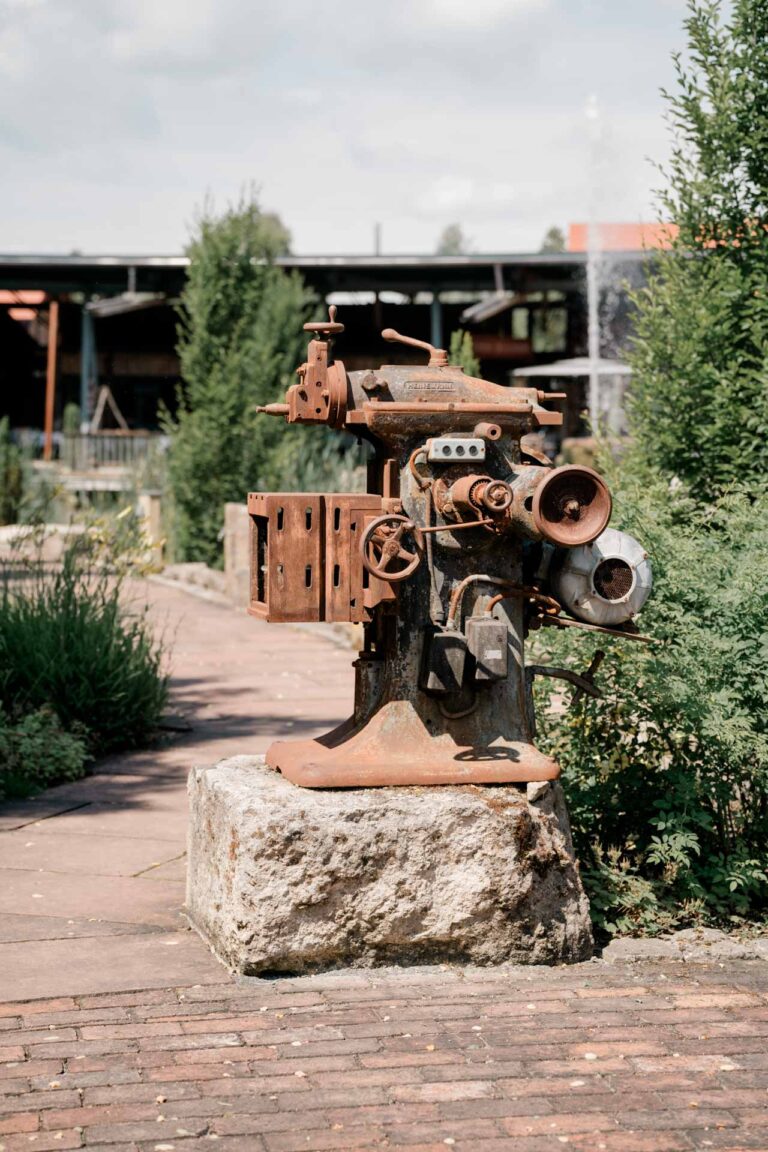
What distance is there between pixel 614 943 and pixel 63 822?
2.80m

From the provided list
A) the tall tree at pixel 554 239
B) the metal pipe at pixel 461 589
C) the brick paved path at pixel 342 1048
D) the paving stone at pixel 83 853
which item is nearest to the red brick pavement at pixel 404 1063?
the brick paved path at pixel 342 1048

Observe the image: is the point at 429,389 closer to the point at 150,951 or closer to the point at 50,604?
the point at 150,951

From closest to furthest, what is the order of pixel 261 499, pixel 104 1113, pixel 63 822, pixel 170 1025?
pixel 104 1113
pixel 170 1025
pixel 261 499
pixel 63 822

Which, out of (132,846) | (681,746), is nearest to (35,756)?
(132,846)

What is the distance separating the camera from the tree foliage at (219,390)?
60.5 ft

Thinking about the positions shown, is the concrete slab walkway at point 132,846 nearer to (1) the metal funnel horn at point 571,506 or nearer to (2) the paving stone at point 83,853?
(2) the paving stone at point 83,853

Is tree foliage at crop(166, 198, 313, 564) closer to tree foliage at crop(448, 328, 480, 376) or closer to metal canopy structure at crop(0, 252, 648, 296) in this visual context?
tree foliage at crop(448, 328, 480, 376)

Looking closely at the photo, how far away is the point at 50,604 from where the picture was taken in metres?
8.36

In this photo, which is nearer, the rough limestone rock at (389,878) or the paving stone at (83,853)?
the rough limestone rock at (389,878)

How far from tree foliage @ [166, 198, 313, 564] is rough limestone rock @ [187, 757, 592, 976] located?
1382 cm

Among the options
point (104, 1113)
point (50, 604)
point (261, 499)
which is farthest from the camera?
point (50, 604)

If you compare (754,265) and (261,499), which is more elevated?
(754,265)

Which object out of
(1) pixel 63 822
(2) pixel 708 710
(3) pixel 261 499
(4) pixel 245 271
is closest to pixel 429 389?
(3) pixel 261 499

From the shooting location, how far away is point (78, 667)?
8.05 meters
